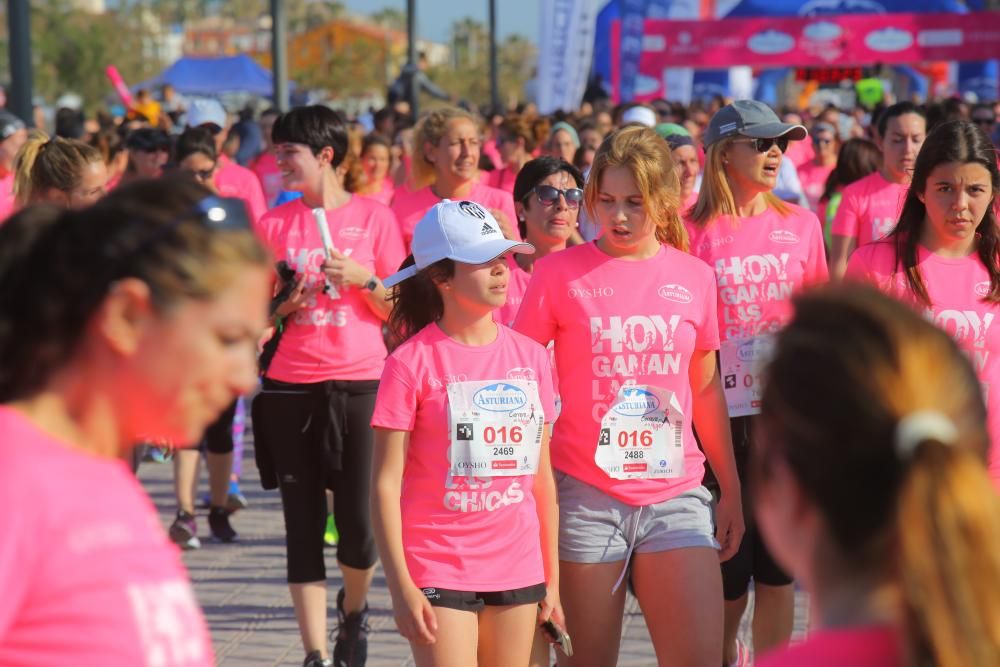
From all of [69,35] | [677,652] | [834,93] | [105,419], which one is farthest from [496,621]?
[69,35]

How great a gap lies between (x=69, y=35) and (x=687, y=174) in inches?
2423

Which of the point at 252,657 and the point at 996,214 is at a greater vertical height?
the point at 996,214

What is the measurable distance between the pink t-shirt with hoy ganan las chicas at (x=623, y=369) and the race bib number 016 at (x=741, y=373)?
681 millimetres

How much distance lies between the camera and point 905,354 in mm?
1732

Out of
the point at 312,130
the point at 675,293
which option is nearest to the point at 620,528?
the point at 675,293

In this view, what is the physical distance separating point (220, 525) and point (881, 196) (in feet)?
12.9

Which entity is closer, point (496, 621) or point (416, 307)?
point (496, 621)

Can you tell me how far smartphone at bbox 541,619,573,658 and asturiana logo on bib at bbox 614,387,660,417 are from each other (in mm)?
682

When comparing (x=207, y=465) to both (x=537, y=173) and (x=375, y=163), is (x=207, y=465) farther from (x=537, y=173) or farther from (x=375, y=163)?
(x=375, y=163)

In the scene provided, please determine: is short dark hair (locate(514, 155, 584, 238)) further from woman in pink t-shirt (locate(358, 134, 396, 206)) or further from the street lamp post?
the street lamp post

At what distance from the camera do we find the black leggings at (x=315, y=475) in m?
5.95

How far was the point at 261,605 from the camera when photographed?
7012 millimetres

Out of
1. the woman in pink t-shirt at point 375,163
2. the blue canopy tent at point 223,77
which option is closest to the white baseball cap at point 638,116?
the woman in pink t-shirt at point 375,163

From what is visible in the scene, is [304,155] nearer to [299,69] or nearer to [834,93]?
[834,93]
